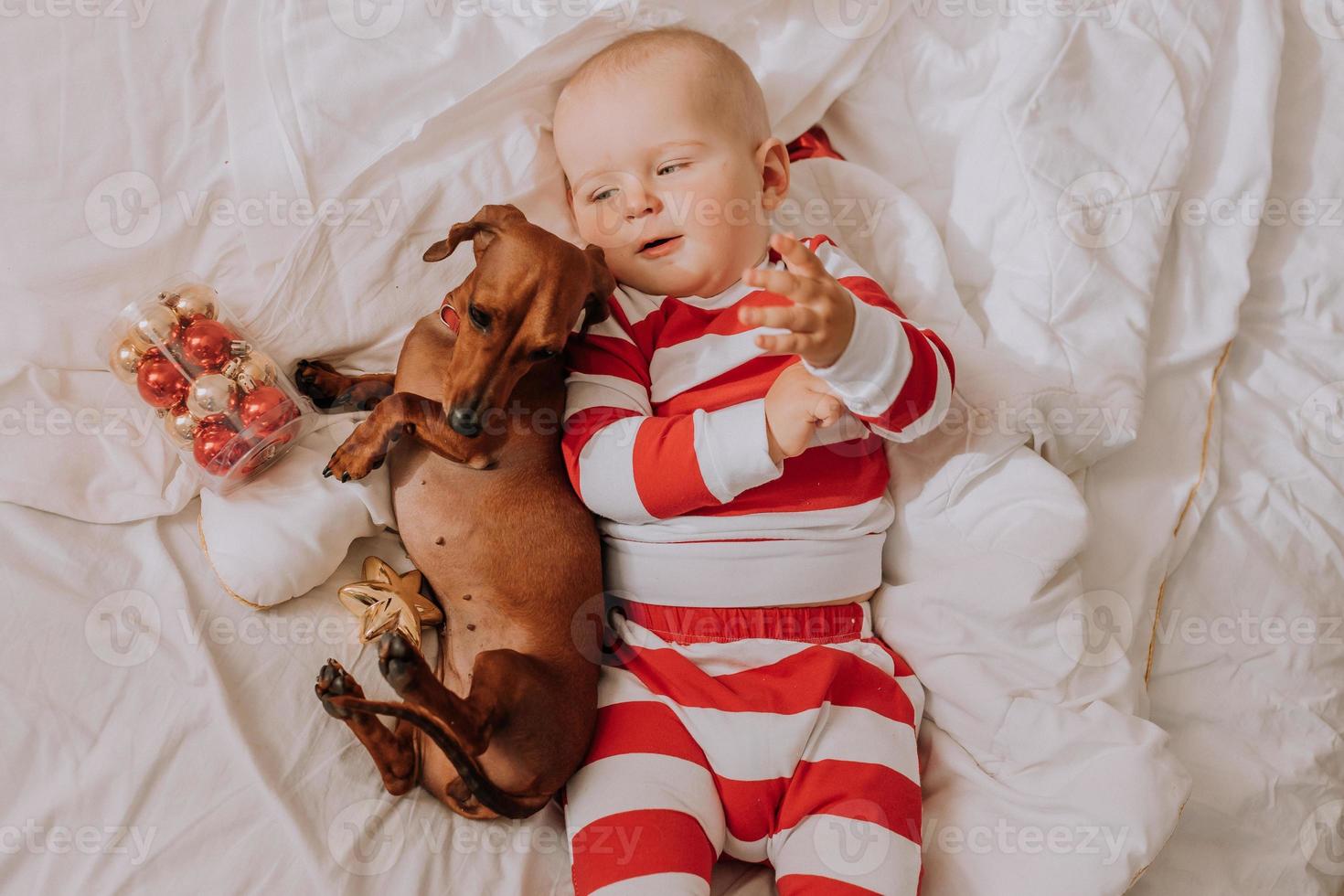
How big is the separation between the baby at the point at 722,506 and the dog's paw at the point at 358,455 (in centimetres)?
31

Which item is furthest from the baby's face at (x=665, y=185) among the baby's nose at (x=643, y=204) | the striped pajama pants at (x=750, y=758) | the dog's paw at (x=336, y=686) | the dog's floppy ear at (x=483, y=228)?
the dog's paw at (x=336, y=686)

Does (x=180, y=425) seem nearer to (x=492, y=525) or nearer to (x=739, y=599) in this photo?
(x=492, y=525)

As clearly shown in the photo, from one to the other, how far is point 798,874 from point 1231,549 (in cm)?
103

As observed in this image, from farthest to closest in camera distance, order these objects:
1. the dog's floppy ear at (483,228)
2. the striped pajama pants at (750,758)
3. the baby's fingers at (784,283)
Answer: the dog's floppy ear at (483,228)
the striped pajama pants at (750,758)
the baby's fingers at (784,283)

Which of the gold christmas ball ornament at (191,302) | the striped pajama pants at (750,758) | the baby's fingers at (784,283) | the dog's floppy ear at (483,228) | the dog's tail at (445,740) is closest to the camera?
the baby's fingers at (784,283)

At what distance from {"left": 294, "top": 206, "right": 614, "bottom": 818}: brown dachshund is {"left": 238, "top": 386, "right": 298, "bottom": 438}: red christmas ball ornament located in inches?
5.2

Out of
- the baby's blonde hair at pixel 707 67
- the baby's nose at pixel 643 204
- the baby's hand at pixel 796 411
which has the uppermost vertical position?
the baby's blonde hair at pixel 707 67

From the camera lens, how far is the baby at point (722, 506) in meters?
1.50

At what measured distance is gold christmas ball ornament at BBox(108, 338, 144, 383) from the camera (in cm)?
166

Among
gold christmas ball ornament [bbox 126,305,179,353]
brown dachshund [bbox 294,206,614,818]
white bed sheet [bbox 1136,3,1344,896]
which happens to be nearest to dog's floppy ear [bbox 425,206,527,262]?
brown dachshund [bbox 294,206,614,818]

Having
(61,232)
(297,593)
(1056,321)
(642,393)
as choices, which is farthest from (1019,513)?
(61,232)

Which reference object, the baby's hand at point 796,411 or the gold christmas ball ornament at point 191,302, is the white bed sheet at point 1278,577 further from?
the gold christmas ball ornament at point 191,302

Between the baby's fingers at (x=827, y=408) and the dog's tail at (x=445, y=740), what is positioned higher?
the baby's fingers at (x=827, y=408)

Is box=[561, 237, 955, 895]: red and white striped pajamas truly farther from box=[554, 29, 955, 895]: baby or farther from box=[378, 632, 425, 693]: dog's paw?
box=[378, 632, 425, 693]: dog's paw
